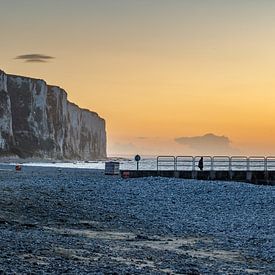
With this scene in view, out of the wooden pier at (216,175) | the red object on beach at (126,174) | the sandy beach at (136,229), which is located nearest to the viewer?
the sandy beach at (136,229)

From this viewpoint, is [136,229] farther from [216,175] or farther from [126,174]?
[216,175]

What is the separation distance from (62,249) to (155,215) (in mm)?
10946

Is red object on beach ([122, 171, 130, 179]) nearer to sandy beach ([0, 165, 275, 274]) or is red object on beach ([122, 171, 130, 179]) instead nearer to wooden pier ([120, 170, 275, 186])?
wooden pier ([120, 170, 275, 186])

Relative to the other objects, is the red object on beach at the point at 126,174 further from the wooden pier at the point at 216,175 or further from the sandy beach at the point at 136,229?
the sandy beach at the point at 136,229

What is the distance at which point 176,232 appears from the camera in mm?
22969

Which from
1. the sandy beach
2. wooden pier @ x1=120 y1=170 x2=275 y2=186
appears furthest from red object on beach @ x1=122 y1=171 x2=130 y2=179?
the sandy beach

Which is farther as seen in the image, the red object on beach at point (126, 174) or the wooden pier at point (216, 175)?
the wooden pier at point (216, 175)

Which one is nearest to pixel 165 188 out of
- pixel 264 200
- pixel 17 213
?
pixel 264 200

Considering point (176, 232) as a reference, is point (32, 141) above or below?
above

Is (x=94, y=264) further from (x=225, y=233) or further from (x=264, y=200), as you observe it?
(x=264, y=200)

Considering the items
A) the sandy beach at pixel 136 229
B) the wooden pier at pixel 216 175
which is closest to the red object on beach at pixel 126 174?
the wooden pier at pixel 216 175

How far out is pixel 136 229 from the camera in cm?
2334

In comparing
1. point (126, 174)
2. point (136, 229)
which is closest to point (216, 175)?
point (126, 174)

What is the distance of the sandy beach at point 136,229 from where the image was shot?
15633 millimetres
